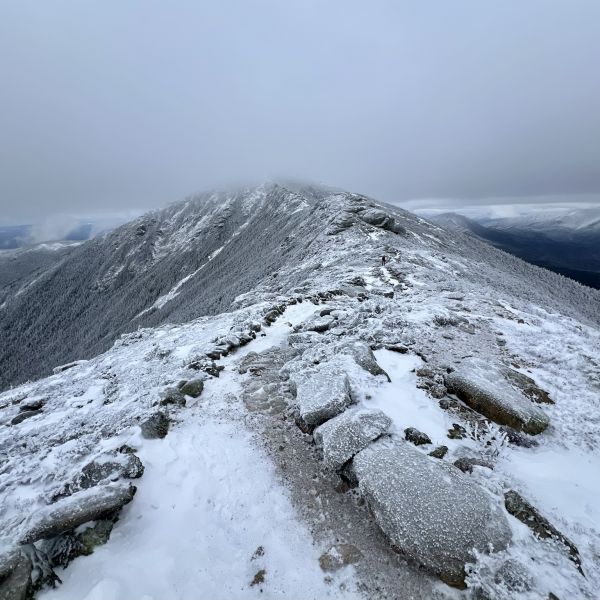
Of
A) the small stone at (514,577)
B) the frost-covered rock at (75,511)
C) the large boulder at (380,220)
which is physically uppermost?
the large boulder at (380,220)

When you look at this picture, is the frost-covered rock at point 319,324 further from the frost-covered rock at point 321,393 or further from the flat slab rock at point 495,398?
the flat slab rock at point 495,398

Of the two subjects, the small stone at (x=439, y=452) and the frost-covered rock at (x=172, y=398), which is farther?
the frost-covered rock at (x=172, y=398)

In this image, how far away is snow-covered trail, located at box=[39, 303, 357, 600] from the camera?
5188 millimetres

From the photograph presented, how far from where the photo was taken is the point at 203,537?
604 cm

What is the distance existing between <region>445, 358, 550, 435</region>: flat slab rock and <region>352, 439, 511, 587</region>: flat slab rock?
2.83 m

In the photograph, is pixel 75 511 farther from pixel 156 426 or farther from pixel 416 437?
pixel 416 437

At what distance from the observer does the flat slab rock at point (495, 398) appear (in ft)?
27.0

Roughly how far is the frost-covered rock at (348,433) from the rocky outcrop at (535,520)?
2.63m

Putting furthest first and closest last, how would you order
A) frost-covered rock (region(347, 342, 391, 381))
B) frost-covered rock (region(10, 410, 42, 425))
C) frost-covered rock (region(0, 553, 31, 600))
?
1. frost-covered rock (region(10, 410, 42, 425))
2. frost-covered rock (region(347, 342, 391, 381))
3. frost-covered rock (region(0, 553, 31, 600))

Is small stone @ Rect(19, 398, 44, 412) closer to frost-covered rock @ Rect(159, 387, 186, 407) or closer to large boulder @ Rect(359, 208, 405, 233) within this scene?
frost-covered rock @ Rect(159, 387, 186, 407)

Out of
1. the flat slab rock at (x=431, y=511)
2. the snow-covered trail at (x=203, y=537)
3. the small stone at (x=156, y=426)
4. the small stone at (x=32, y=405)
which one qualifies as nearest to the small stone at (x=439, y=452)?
the flat slab rock at (x=431, y=511)

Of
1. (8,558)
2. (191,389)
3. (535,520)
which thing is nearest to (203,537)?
(8,558)

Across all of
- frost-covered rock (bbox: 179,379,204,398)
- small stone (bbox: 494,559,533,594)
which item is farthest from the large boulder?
small stone (bbox: 494,559,533,594)

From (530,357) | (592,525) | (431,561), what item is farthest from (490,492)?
(530,357)
